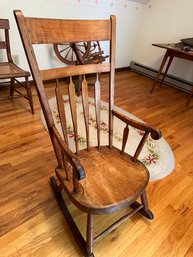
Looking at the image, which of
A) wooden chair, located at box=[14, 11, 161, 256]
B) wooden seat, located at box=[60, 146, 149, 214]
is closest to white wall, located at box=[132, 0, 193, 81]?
wooden chair, located at box=[14, 11, 161, 256]

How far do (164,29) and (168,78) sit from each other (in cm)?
83

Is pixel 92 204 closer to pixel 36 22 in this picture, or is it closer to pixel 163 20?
pixel 36 22

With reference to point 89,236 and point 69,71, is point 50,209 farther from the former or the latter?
point 69,71

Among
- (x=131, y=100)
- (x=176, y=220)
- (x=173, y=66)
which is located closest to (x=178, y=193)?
(x=176, y=220)

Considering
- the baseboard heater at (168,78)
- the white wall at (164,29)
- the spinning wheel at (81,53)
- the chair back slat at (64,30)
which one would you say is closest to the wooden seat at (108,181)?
the chair back slat at (64,30)

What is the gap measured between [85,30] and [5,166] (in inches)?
42.8

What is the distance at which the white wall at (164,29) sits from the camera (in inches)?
116

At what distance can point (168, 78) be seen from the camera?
11.1ft

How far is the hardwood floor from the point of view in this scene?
1011mm

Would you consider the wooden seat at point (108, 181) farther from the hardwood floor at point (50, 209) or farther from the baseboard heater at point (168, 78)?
the baseboard heater at point (168, 78)

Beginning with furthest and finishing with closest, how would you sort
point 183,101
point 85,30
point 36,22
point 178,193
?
point 183,101
point 178,193
point 85,30
point 36,22

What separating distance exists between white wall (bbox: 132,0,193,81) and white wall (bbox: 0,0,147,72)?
0.17 metres

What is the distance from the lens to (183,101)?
9.36ft

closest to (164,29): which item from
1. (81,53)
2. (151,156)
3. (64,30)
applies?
(81,53)
